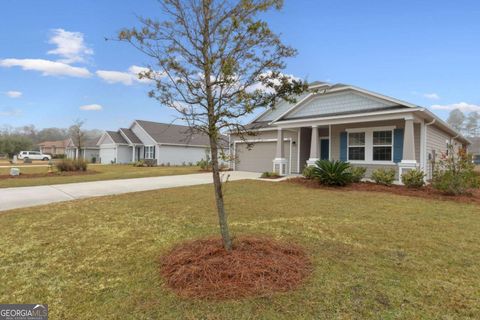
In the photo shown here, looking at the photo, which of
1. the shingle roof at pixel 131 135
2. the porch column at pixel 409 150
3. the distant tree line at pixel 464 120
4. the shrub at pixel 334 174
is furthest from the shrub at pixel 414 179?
the distant tree line at pixel 464 120

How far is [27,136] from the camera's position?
68.8 meters

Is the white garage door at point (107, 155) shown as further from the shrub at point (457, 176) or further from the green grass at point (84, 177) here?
the shrub at point (457, 176)

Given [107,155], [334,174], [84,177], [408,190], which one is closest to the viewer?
[408,190]

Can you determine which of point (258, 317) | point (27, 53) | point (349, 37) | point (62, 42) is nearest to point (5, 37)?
point (27, 53)

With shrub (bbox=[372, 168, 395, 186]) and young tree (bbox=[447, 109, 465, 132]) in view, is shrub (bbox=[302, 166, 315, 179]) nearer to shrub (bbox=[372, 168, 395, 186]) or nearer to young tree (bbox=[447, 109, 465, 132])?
shrub (bbox=[372, 168, 395, 186])

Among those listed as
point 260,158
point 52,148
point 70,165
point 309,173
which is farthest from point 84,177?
point 52,148

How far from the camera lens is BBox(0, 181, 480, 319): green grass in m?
2.56

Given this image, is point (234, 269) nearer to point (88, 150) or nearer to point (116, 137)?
point (116, 137)

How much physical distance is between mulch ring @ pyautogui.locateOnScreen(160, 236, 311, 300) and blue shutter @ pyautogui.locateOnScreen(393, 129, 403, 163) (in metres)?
10.4

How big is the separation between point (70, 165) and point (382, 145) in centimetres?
1946

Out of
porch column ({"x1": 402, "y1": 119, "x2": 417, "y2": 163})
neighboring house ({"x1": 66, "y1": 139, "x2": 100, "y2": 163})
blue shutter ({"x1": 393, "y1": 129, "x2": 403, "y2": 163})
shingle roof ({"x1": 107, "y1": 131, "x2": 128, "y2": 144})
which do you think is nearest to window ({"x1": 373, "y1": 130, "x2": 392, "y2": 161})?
blue shutter ({"x1": 393, "y1": 129, "x2": 403, "y2": 163})

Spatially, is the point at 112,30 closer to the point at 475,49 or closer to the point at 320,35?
the point at 320,35

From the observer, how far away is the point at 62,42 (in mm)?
13367

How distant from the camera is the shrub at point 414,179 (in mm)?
10055
